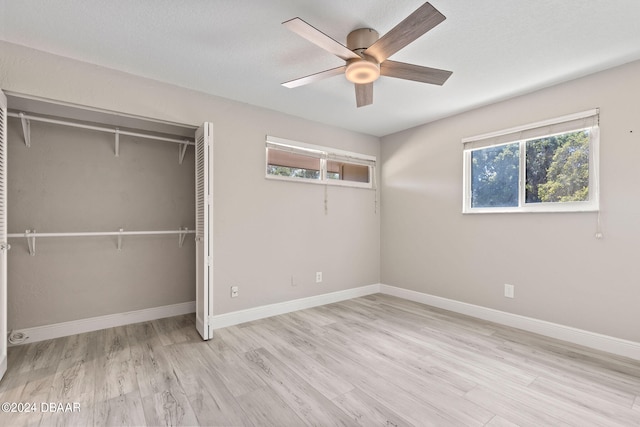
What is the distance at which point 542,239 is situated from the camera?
300cm

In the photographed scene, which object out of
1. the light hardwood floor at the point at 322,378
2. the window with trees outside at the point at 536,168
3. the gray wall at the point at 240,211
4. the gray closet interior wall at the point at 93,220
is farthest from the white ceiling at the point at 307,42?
the light hardwood floor at the point at 322,378

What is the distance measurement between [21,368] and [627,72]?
556 centimetres

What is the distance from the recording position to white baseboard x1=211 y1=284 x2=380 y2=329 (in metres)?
3.20

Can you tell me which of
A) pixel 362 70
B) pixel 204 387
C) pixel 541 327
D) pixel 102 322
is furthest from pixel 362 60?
pixel 102 322

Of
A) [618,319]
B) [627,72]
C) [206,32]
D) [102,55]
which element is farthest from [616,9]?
[102,55]

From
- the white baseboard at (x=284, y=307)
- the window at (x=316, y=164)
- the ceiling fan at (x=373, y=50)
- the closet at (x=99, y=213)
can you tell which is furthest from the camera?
the window at (x=316, y=164)

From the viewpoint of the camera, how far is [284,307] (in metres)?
3.67

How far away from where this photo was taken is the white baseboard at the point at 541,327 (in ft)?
8.23

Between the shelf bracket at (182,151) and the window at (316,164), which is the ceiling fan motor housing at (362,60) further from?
the shelf bracket at (182,151)

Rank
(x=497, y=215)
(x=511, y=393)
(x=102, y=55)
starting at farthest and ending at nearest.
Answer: (x=497, y=215)
(x=102, y=55)
(x=511, y=393)

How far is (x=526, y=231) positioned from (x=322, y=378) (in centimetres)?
263

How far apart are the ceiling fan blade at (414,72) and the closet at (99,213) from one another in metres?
1.77

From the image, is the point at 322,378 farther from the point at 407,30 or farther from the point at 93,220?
the point at 93,220

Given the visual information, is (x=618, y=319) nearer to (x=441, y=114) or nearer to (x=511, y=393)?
(x=511, y=393)
